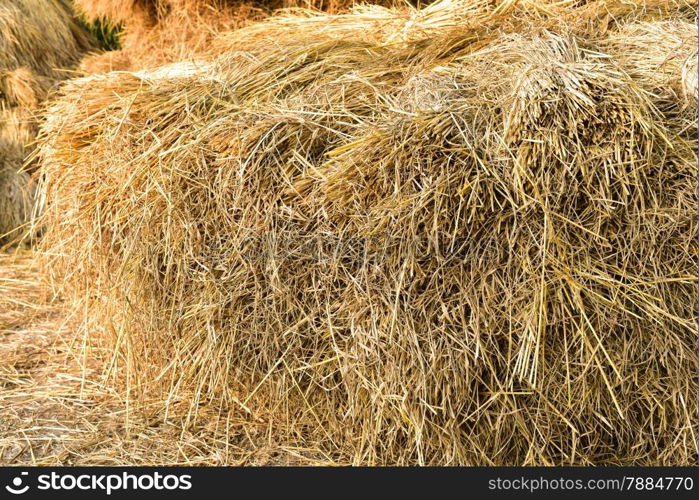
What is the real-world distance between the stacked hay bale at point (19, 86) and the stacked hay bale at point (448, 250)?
1.75 meters

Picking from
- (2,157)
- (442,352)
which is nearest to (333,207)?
(442,352)

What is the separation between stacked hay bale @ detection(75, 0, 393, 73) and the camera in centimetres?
304

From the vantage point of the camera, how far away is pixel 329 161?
183cm

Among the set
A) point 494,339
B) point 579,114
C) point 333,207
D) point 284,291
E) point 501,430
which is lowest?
point 501,430

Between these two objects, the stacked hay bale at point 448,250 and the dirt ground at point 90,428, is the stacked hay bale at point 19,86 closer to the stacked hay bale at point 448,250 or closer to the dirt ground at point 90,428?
the dirt ground at point 90,428

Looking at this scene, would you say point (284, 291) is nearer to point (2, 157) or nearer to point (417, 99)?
point (417, 99)

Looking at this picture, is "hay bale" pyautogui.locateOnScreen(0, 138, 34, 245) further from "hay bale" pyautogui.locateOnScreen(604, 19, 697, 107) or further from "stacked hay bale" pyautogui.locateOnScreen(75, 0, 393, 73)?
"hay bale" pyautogui.locateOnScreen(604, 19, 697, 107)

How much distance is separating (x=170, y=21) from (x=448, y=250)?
6.12ft

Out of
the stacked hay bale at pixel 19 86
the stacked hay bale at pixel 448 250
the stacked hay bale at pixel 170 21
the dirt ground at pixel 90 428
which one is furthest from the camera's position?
the stacked hay bale at pixel 19 86

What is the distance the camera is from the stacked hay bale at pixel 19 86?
361 centimetres

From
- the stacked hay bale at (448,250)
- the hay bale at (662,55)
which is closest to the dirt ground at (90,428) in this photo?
the stacked hay bale at (448,250)

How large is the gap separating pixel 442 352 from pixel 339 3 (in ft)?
5.47

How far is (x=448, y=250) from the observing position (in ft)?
5.65

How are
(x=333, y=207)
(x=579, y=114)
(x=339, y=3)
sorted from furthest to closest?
(x=339, y=3) → (x=333, y=207) → (x=579, y=114)
